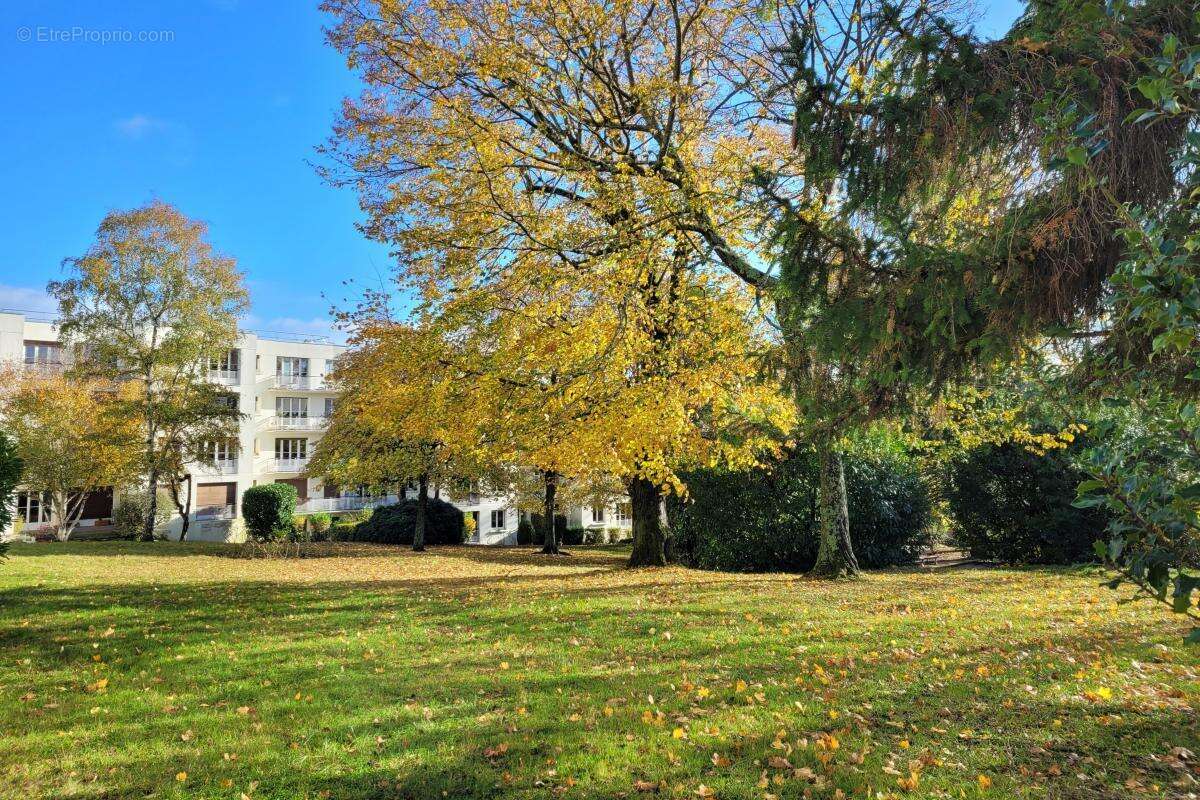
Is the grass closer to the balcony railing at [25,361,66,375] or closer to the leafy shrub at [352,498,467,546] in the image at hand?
the leafy shrub at [352,498,467,546]

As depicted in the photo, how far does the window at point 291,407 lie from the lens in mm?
44094

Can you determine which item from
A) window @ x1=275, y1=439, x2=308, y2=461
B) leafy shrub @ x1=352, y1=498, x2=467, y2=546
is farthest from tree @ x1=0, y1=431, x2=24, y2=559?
window @ x1=275, y1=439, x2=308, y2=461

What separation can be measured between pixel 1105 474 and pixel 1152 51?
3.17 m

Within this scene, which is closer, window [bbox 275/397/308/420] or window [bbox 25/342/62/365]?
window [bbox 25/342/62/365]

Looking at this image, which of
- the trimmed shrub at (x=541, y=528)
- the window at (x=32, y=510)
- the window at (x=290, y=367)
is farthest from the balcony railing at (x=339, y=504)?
the trimmed shrub at (x=541, y=528)

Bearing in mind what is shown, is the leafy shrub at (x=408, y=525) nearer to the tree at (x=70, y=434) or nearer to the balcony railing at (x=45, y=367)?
the tree at (x=70, y=434)

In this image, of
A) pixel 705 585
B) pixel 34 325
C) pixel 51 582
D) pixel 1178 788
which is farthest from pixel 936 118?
pixel 34 325

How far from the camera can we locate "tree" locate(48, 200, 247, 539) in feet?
80.7

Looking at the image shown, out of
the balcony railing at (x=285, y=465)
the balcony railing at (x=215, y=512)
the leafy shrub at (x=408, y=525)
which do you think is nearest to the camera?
the leafy shrub at (x=408, y=525)

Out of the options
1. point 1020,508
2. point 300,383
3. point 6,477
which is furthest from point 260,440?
point 1020,508

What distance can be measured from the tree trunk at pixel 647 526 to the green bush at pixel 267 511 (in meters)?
16.4

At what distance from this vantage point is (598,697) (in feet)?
18.4

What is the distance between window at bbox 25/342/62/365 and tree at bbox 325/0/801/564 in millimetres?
35506

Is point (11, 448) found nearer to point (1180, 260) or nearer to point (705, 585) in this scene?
point (705, 585)
